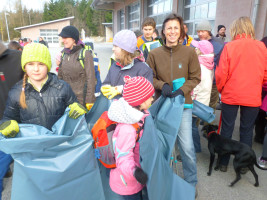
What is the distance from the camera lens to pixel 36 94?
1.83 meters

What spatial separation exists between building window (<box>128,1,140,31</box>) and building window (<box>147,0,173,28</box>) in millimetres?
2127

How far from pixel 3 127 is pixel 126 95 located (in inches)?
34.1

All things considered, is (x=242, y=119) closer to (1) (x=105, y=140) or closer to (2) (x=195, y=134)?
(2) (x=195, y=134)

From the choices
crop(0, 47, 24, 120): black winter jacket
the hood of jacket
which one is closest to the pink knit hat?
the hood of jacket

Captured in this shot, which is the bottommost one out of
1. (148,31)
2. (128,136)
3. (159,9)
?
(128,136)

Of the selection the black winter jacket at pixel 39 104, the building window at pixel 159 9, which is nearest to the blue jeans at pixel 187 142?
the black winter jacket at pixel 39 104

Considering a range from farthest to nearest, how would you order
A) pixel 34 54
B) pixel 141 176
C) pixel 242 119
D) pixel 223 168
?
pixel 223 168, pixel 242 119, pixel 34 54, pixel 141 176

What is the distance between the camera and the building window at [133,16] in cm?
1572

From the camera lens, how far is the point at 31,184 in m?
1.34

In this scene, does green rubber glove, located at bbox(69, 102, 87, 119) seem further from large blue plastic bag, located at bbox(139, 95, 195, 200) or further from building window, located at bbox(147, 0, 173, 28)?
building window, located at bbox(147, 0, 173, 28)

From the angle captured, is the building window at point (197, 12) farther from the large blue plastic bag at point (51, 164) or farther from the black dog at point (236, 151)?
the large blue plastic bag at point (51, 164)

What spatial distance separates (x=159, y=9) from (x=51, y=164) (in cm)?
1226

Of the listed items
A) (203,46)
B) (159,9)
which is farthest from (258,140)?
(159,9)

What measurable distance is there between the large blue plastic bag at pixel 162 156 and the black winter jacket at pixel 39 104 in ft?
2.84
